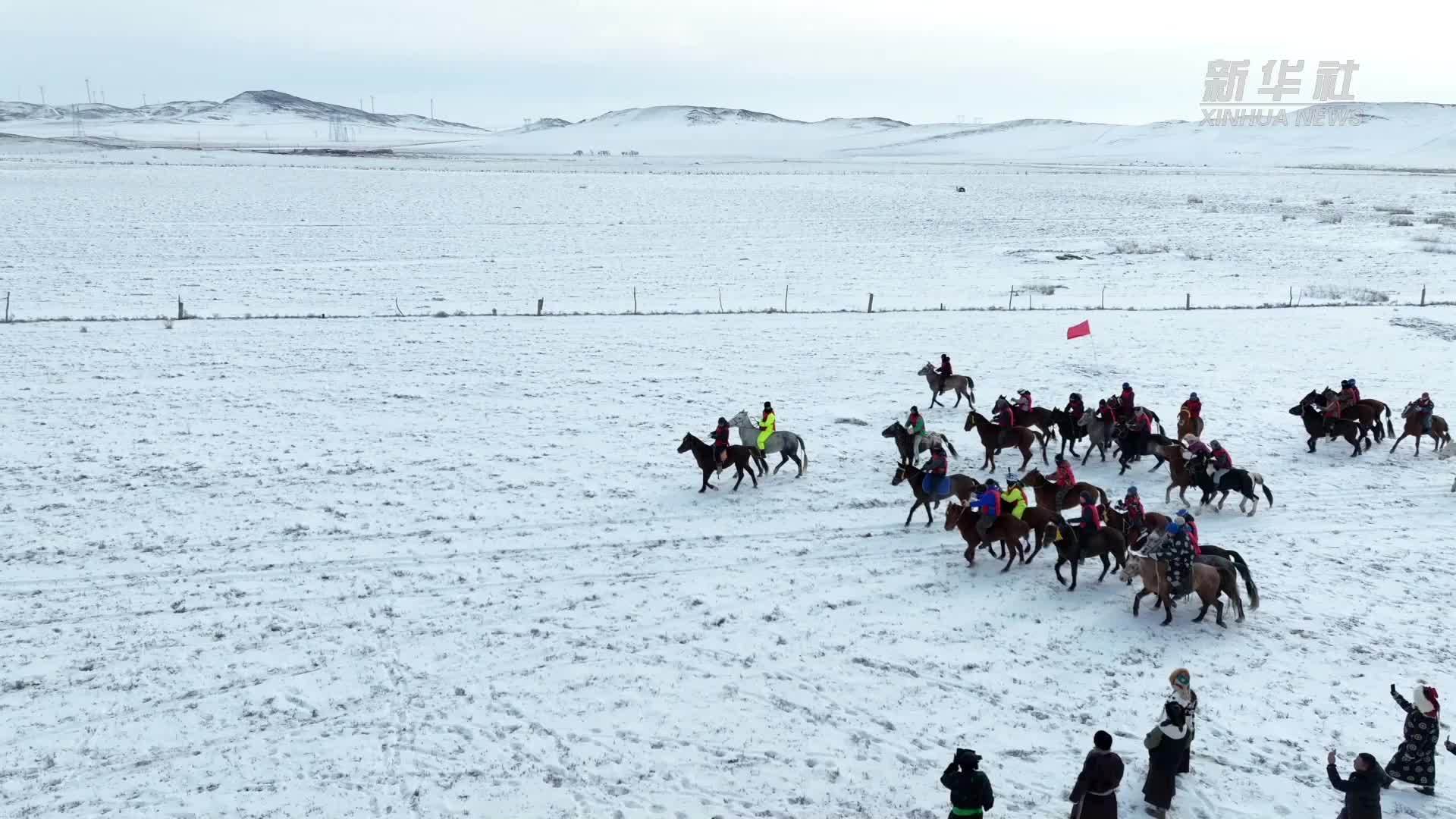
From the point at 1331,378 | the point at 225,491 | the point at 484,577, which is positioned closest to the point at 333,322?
the point at 225,491

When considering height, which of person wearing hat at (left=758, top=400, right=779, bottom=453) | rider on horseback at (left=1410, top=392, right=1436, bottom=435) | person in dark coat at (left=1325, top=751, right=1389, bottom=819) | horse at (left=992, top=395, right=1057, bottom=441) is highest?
rider on horseback at (left=1410, top=392, right=1436, bottom=435)

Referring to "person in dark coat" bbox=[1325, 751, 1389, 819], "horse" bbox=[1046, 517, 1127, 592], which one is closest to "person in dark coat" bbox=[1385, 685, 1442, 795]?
"person in dark coat" bbox=[1325, 751, 1389, 819]

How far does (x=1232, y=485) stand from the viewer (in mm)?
14047

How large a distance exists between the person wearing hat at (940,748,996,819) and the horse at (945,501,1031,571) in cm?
551

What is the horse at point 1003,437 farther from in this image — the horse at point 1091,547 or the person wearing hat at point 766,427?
the horse at point 1091,547

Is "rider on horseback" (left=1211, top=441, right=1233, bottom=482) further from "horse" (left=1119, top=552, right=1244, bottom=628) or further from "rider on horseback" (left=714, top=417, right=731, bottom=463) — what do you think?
"rider on horseback" (left=714, top=417, right=731, bottom=463)

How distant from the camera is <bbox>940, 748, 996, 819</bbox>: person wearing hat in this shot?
23.8 ft

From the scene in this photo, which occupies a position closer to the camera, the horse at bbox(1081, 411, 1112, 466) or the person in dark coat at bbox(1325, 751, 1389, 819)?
the person in dark coat at bbox(1325, 751, 1389, 819)

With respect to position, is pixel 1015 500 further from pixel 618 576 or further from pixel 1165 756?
pixel 618 576

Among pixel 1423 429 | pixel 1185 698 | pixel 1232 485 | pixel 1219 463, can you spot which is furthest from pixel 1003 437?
pixel 1185 698

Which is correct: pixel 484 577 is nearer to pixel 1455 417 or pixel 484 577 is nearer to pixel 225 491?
pixel 225 491

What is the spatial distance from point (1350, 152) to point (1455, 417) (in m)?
146

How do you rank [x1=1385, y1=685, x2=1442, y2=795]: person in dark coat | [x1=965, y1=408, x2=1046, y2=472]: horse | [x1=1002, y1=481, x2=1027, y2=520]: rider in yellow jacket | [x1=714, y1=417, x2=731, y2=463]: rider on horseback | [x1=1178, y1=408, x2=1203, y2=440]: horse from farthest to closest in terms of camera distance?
[x1=1178, y1=408, x2=1203, y2=440]: horse, [x1=965, y1=408, x2=1046, y2=472]: horse, [x1=714, y1=417, x2=731, y2=463]: rider on horseback, [x1=1002, y1=481, x2=1027, y2=520]: rider in yellow jacket, [x1=1385, y1=685, x2=1442, y2=795]: person in dark coat

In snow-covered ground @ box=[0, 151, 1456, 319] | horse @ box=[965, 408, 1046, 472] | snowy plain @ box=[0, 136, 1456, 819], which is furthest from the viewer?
snow-covered ground @ box=[0, 151, 1456, 319]
